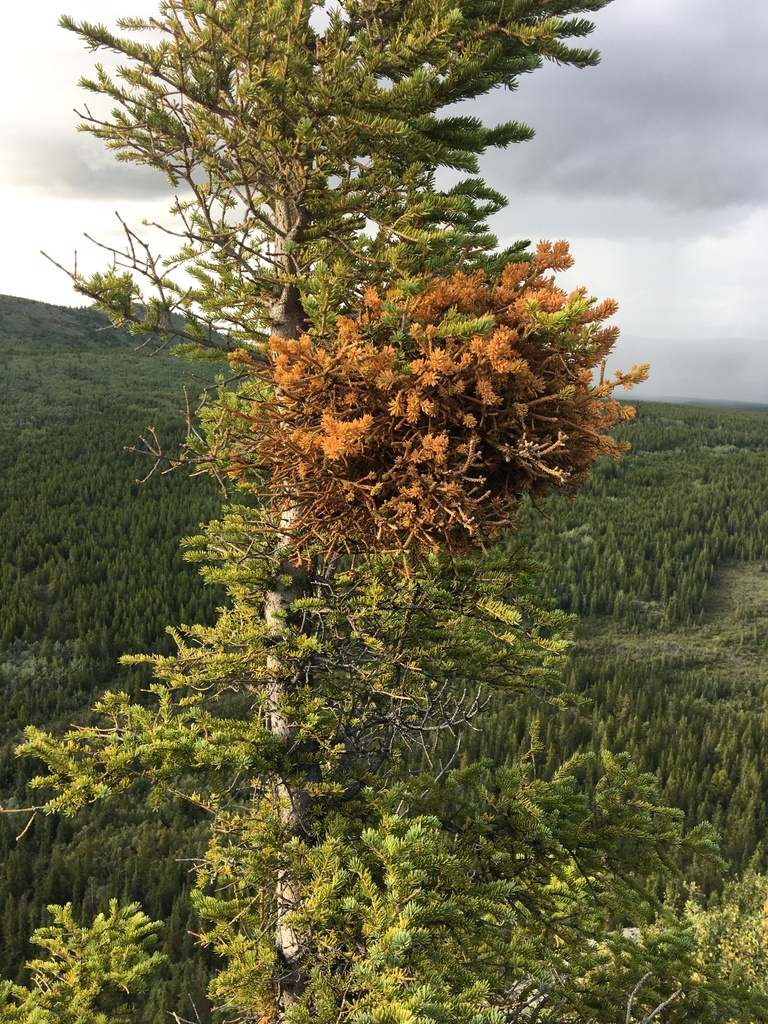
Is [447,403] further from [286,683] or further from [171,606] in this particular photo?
[171,606]

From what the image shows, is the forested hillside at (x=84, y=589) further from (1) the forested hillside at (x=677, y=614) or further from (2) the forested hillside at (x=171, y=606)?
(1) the forested hillside at (x=677, y=614)

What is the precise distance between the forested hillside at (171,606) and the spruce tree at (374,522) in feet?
4.05

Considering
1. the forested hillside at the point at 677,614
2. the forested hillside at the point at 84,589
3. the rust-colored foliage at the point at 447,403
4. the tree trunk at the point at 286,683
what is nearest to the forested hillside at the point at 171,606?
the forested hillside at the point at 84,589

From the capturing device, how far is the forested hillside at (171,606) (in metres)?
49.8

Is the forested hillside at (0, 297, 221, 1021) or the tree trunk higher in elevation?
the tree trunk

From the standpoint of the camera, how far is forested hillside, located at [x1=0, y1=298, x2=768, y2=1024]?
49.8 meters

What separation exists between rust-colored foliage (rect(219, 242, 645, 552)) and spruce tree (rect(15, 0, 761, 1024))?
0.02 metres

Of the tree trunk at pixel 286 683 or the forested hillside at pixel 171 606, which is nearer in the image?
the tree trunk at pixel 286 683

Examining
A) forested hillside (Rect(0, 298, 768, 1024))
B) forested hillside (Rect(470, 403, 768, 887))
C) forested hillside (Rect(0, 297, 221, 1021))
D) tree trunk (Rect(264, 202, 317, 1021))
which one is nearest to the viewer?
tree trunk (Rect(264, 202, 317, 1021))

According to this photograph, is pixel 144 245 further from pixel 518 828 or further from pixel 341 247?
pixel 518 828

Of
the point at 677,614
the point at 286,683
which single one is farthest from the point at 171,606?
the point at 677,614

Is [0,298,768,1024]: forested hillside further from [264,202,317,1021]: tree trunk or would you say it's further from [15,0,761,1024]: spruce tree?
[264,202,317,1021]: tree trunk

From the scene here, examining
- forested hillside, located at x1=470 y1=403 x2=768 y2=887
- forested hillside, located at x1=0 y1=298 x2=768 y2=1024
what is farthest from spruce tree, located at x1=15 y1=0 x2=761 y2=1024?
forested hillside, located at x1=470 y1=403 x2=768 y2=887

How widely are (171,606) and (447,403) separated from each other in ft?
263
